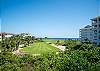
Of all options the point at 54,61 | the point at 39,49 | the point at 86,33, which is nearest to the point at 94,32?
the point at 86,33

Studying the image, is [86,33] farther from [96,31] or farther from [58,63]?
[58,63]

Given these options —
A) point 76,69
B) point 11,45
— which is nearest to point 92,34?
point 11,45

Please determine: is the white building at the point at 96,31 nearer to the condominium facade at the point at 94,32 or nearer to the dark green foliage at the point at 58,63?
the condominium facade at the point at 94,32

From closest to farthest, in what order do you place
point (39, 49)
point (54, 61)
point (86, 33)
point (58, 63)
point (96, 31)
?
point (58, 63) < point (54, 61) < point (39, 49) < point (96, 31) < point (86, 33)

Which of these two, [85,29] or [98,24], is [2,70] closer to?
[98,24]

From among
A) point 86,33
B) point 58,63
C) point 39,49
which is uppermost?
point 86,33

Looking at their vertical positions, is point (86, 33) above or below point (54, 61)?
above

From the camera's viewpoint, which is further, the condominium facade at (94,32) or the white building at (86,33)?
the white building at (86,33)

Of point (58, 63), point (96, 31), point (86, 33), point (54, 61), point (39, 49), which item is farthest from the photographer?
point (86, 33)

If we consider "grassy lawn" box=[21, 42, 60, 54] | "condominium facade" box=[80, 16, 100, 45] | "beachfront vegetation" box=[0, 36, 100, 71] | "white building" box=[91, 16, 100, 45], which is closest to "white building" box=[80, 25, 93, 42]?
"condominium facade" box=[80, 16, 100, 45]

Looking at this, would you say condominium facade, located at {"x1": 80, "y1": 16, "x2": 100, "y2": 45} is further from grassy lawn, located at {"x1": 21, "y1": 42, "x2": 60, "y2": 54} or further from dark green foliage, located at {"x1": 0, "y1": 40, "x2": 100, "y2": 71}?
dark green foliage, located at {"x1": 0, "y1": 40, "x2": 100, "y2": 71}

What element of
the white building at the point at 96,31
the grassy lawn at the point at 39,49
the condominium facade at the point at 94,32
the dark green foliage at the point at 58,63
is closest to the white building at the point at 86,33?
the condominium facade at the point at 94,32

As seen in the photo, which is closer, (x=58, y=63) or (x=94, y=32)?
(x=58, y=63)

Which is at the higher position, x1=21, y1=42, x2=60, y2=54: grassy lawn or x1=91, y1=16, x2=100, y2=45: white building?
x1=91, y1=16, x2=100, y2=45: white building
